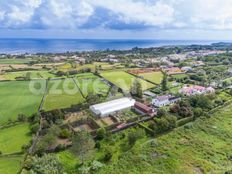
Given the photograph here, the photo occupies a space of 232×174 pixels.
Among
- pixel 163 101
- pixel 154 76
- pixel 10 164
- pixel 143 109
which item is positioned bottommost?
pixel 10 164

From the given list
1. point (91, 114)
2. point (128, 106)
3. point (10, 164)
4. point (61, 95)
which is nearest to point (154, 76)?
point (128, 106)

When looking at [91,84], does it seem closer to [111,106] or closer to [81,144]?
[111,106]

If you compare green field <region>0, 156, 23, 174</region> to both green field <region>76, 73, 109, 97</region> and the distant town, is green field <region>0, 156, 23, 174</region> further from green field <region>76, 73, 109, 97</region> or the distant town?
green field <region>76, 73, 109, 97</region>

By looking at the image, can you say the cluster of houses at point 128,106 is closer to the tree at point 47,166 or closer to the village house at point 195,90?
the village house at point 195,90

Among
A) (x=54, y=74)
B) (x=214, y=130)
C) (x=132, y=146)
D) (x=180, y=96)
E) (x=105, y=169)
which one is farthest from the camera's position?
(x=54, y=74)

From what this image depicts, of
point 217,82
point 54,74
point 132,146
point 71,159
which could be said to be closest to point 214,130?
point 132,146

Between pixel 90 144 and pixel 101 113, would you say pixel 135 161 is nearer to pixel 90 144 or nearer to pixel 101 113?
pixel 90 144
